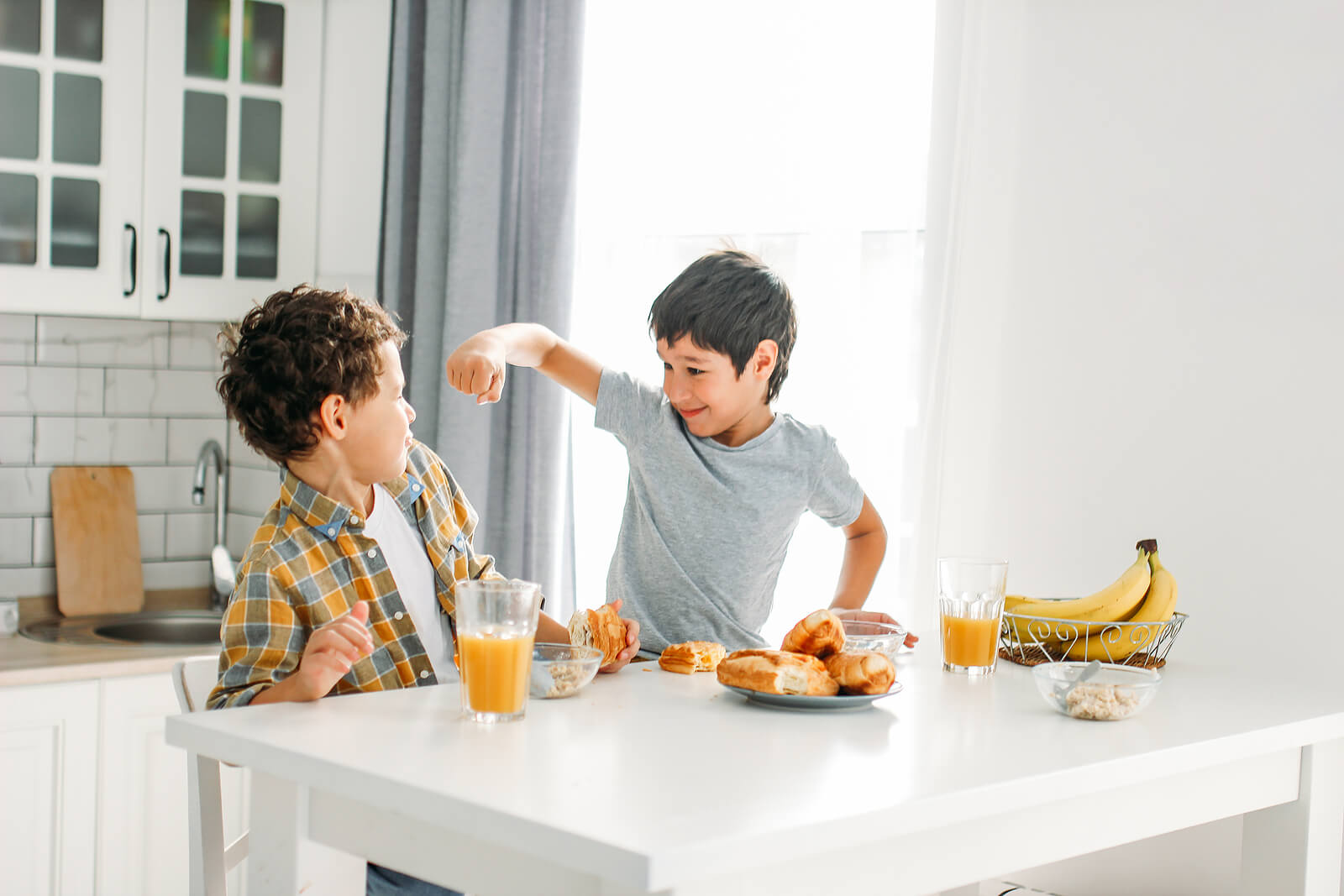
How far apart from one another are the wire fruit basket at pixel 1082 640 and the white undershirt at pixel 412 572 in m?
0.63

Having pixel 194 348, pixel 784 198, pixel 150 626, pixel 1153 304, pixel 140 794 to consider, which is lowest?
pixel 140 794

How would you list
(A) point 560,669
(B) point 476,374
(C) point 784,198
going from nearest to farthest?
1. (A) point 560,669
2. (B) point 476,374
3. (C) point 784,198

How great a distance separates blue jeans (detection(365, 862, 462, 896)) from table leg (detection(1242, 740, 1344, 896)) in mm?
820

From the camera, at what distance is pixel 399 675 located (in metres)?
1.32

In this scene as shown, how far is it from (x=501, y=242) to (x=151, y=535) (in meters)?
1.16

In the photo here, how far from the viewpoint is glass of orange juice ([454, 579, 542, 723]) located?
101 cm

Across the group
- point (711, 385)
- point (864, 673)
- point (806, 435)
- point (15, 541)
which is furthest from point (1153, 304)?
point (15, 541)

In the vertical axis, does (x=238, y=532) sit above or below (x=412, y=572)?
below

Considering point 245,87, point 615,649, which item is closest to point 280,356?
point 615,649

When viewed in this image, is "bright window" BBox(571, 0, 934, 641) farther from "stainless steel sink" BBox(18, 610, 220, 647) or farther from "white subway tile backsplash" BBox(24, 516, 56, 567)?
"white subway tile backsplash" BBox(24, 516, 56, 567)

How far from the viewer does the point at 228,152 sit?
106 inches

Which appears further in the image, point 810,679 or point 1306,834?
point 1306,834

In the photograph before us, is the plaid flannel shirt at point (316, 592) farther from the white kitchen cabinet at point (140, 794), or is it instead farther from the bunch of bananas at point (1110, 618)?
the white kitchen cabinet at point (140, 794)

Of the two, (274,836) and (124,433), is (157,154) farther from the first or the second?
(274,836)
